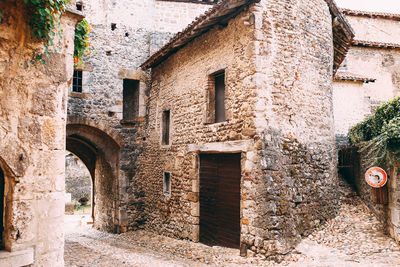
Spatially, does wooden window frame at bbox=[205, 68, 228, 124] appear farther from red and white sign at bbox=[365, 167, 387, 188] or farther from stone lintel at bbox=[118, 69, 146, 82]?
stone lintel at bbox=[118, 69, 146, 82]

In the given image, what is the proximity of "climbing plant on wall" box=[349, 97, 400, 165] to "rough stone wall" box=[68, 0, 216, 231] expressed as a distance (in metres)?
6.73

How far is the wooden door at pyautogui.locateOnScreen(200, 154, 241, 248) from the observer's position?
647 cm

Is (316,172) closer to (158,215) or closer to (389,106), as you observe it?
(389,106)

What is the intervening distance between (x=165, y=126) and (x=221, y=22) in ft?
12.4

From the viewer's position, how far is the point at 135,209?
1049 cm

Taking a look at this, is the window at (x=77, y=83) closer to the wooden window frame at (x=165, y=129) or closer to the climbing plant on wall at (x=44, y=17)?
the wooden window frame at (x=165, y=129)

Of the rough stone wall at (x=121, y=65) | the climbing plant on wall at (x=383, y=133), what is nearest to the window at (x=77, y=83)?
the rough stone wall at (x=121, y=65)

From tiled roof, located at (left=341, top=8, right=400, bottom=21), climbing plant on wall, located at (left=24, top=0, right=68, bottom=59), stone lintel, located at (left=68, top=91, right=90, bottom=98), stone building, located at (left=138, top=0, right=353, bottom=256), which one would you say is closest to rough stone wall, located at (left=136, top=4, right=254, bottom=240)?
stone building, located at (left=138, top=0, right=353, bottom=256)

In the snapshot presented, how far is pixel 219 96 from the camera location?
7301 mm

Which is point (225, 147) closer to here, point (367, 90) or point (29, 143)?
point (29, 143)

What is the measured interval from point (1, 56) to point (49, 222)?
70.0 inches

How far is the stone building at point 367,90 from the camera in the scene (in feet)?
20.6

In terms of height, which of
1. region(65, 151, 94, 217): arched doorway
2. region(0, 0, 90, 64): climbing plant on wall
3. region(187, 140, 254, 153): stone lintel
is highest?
region(0, 0, 90, 64): climbing plant on wall

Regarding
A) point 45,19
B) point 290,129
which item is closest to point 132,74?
point 290,129
